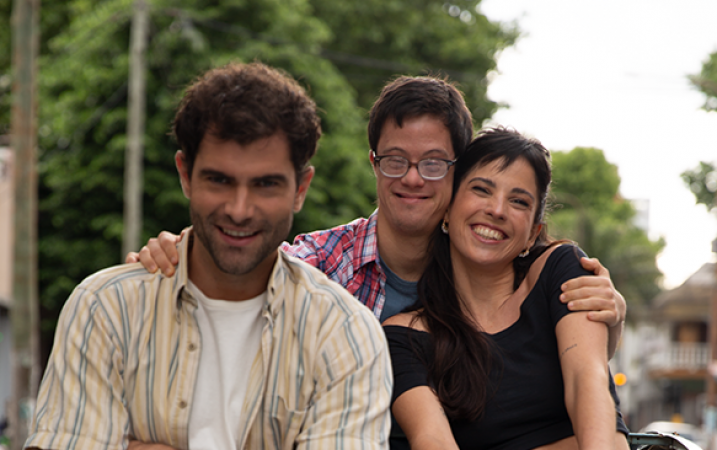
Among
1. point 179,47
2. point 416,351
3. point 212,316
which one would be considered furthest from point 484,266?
point 179,47

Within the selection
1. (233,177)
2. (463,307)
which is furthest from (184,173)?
(463,307)

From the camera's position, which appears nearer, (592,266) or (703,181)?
(592,266)

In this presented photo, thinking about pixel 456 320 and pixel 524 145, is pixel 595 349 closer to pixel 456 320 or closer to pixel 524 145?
pixel 456 320

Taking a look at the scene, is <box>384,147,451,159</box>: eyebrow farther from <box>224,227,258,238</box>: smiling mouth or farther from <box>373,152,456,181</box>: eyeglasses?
<box>224,227,258,238</box>: smiling mouth

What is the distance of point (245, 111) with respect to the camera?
8.63 ft

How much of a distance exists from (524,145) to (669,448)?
1.39m

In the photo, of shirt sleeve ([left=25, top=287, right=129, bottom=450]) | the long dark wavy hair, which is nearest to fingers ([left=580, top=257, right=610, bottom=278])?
the long dark wavy hair

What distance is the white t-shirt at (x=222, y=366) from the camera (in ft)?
8.91

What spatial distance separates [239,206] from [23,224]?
10.1 metres

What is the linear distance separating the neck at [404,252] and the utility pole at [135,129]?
1085 cm

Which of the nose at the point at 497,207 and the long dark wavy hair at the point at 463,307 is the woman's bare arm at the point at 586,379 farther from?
the nose at the point at 497,207

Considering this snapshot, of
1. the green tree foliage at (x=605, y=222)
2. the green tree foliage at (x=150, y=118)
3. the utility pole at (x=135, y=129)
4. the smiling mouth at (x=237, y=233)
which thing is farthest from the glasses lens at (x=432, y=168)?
the green tree foliage at (x=605, y=222)

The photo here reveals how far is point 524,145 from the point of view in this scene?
12.1 feet

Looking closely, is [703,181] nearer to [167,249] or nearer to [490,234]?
[490,234]
